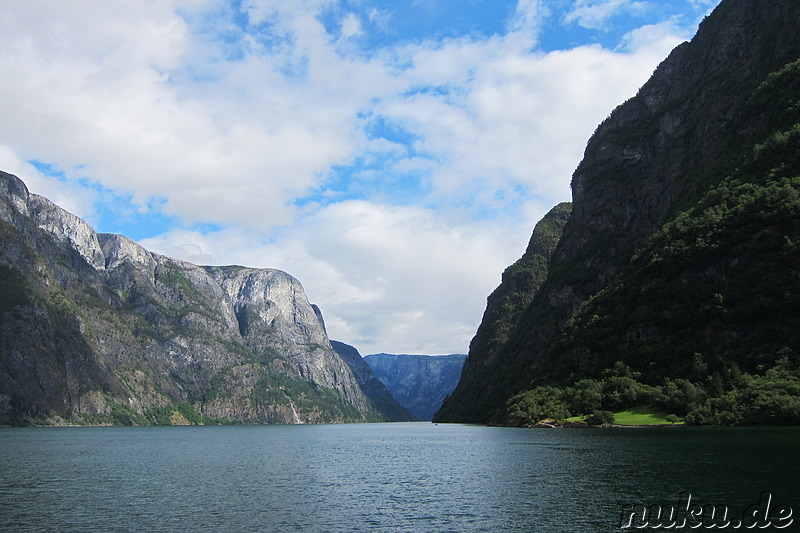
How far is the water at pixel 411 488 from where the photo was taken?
144 ft

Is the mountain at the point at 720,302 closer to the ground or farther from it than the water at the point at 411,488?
farther from it

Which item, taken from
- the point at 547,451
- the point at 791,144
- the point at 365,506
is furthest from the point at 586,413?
the point at 365,506

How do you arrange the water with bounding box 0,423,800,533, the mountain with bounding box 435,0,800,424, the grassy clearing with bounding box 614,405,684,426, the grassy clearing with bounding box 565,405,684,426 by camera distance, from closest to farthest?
the water with bounding box 0,423,800,533 → the mountain with bounding box 435,0,800,424 → the grassy clearing with bounding box 565,405,684,426 → the grassy clearing with bounding box 614,405,684,426

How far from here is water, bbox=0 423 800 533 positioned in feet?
144

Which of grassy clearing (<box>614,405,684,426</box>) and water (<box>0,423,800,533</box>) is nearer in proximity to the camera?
water (<box>0,423,800,533</box>)

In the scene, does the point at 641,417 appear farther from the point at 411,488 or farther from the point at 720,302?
the point at 411,488

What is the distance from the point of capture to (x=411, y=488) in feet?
198

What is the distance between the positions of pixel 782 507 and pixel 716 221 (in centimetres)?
13108

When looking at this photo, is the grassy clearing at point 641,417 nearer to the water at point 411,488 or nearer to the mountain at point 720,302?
the mountain at point 720,302

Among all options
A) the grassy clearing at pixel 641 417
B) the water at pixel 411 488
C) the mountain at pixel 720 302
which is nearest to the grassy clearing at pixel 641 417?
the grassy clearing at pixel 641 417

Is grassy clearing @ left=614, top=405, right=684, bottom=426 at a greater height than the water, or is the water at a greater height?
grassy clearing @ left=614, top=405, right=684, bottom=426

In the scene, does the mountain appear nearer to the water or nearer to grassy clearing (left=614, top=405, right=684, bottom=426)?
grassy clearing (left=614, top=405, right=684, bottom=426)

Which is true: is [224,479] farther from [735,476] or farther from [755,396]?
[755,396]

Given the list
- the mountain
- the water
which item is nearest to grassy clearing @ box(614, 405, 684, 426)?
the mountain
